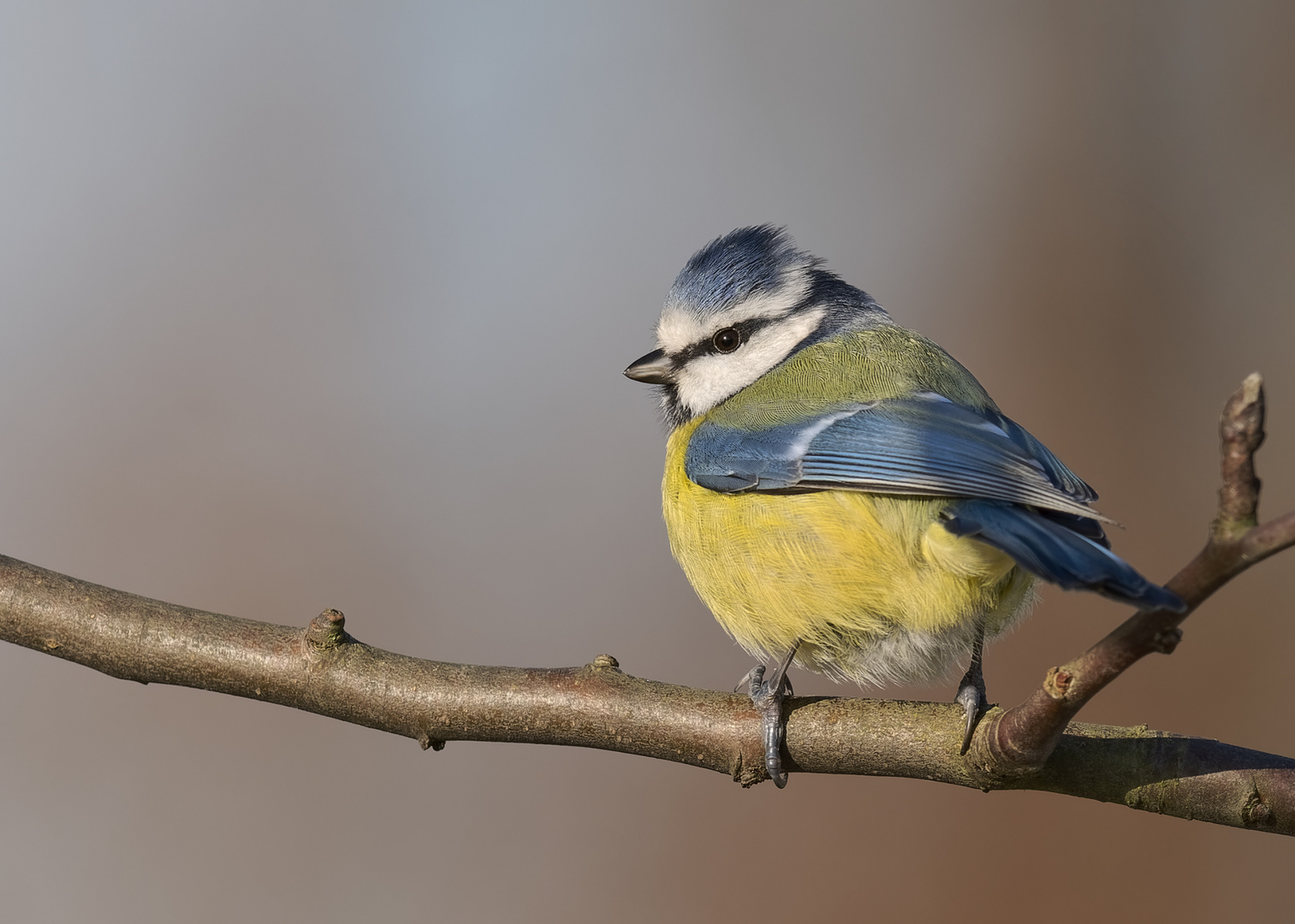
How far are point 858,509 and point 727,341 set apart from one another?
2.35 ft

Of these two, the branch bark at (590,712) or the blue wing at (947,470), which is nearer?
the blue wing at (947,470)

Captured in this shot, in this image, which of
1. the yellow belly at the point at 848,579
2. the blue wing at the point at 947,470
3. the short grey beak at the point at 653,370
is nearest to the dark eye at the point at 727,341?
the short grey beak at the point at 653,370

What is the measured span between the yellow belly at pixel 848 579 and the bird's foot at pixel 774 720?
0.14 meters

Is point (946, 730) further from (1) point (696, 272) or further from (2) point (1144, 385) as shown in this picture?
(2) point (1144, 385)

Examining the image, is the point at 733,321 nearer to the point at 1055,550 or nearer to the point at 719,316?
the point at 719,316

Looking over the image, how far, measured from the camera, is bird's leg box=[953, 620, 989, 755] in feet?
4.46

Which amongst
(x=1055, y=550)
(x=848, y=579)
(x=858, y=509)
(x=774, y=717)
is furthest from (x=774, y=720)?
(x=1055, y=550)

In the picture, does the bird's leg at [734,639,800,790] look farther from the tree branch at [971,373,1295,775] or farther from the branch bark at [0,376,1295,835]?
the tree branch at [971,373,1295,775]

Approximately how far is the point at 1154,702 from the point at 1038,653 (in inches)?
12.6

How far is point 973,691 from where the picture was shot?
59.0 inches

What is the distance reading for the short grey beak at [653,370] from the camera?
2.20m

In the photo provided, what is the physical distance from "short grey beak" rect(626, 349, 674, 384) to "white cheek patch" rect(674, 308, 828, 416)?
2cm

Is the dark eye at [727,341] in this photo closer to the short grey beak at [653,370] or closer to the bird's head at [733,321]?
the bird's head at [733,321]

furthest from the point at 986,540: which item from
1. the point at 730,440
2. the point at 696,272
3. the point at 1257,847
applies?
the point at 1257,847
